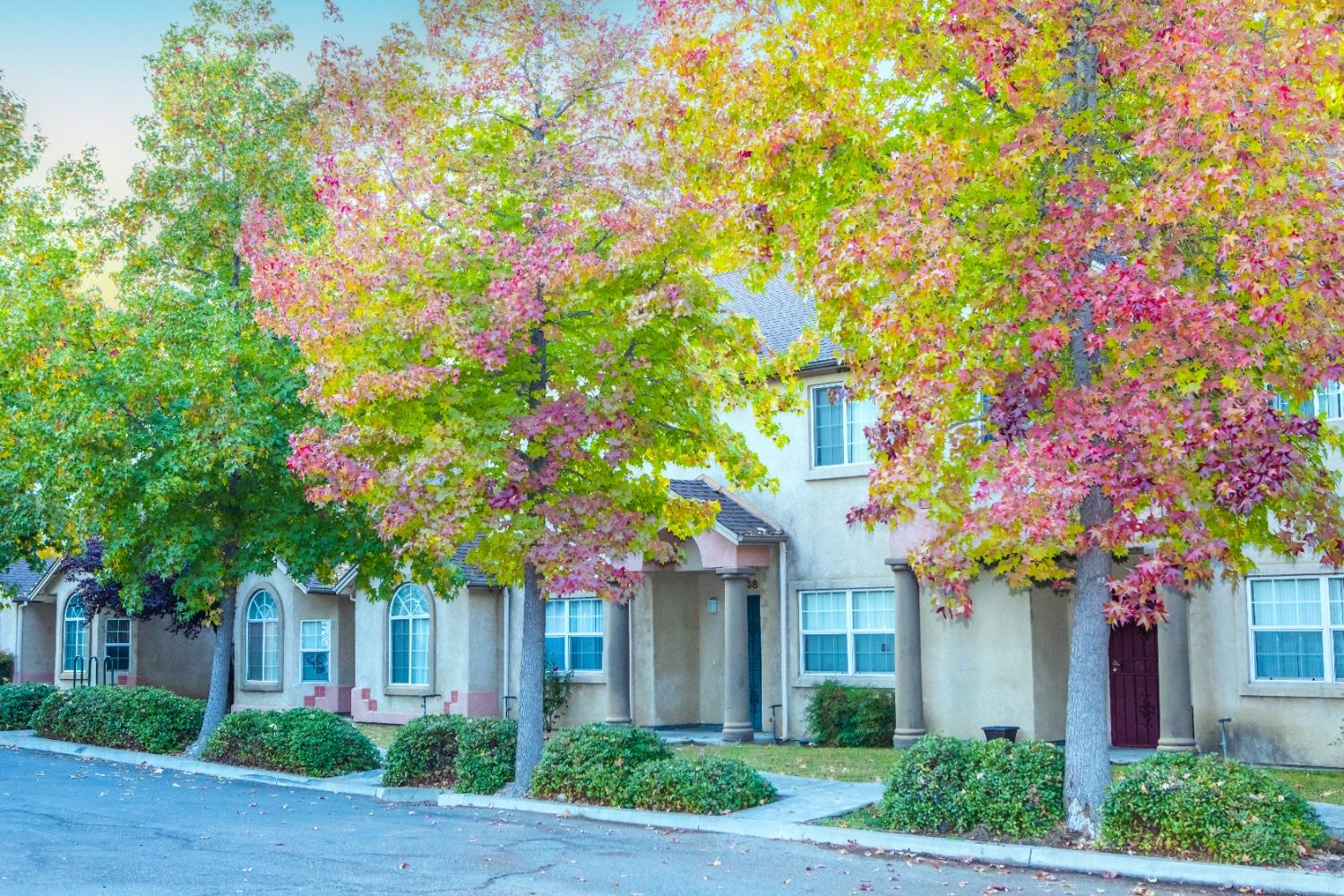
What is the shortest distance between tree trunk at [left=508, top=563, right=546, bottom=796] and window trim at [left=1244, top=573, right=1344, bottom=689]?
30.2 ft

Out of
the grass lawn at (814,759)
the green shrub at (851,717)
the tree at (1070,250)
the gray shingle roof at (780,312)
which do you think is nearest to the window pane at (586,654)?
the grass lawn at (814,759)

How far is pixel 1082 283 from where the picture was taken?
1084 cm

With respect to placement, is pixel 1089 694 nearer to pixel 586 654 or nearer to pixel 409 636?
pixel 586 654

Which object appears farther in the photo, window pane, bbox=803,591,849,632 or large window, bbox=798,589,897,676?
window pane, bbox=803,591,849,632

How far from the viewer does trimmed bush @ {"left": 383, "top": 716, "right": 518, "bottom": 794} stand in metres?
15.9

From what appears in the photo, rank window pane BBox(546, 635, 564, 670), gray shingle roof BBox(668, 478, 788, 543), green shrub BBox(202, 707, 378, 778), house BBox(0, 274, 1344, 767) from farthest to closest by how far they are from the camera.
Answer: window pane BBox(546, 635, 564, 670), gray shingle roof BBox(668, 478, 788, 543), green shrub BBox(202, 707, 378, 778), house BBox(0, 274, 1344, 767)

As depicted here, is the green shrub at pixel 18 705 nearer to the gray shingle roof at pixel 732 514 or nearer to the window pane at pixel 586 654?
the window pane at pixel 586 654

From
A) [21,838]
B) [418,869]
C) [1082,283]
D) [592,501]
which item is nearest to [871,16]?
[1082,283]

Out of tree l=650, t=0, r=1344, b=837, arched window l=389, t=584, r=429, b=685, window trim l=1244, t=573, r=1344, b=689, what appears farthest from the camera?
arched window l=389, t=584, r=429, b=685

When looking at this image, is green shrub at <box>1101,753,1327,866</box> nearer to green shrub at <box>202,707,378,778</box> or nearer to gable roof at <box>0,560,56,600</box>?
green shrub at <box>202,707,378,778</box>

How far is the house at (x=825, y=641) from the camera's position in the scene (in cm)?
1753

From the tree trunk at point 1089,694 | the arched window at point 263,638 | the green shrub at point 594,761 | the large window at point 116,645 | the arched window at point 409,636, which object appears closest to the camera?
the tree trunk at point 1089,694

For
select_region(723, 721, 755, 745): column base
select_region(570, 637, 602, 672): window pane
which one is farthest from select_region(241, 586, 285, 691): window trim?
select_region(723, 721, 755, 745): column base

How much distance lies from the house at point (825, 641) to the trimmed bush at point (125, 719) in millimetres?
5216
